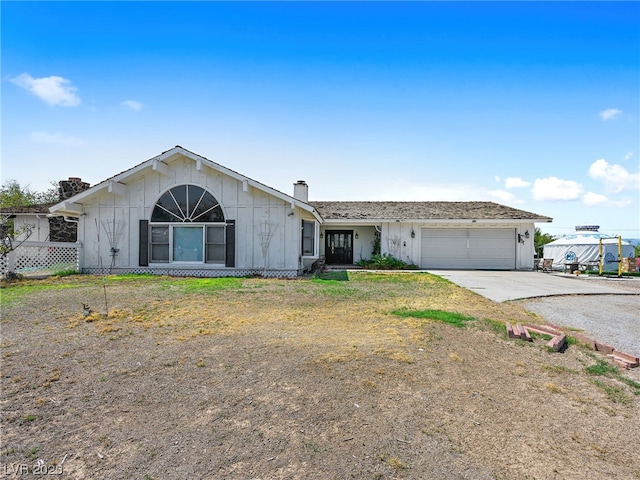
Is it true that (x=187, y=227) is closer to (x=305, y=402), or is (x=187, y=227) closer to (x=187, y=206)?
(x=187, y=206)

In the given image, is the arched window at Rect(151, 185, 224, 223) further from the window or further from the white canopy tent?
the white canopy tent

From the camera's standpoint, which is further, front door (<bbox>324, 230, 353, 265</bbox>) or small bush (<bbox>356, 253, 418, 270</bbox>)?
front door (<bbox>324, 230, 353, 265</bbox>)

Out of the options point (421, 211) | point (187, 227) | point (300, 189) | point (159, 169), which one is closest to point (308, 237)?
point (300, 189)

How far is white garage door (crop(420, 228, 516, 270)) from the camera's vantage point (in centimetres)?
1947

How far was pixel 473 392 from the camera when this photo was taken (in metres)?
3.48

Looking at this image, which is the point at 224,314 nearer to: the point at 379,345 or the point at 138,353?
the point at 138,353

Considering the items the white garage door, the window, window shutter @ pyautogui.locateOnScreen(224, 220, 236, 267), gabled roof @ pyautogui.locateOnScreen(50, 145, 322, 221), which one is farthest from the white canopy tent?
window shutter @ pyautogui.locateOnScreen(224, 220, 236, 267)

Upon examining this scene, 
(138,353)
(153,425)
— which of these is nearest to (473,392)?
(153,425)

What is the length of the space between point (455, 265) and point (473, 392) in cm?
1716

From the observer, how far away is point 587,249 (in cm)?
2386

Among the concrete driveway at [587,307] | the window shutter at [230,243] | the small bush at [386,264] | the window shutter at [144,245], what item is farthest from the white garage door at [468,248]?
the window shutter at [144,245]

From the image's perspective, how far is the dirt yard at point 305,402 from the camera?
238cm

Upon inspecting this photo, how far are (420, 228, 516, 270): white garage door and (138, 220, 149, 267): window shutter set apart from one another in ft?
44.2

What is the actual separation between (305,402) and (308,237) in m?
13.0
